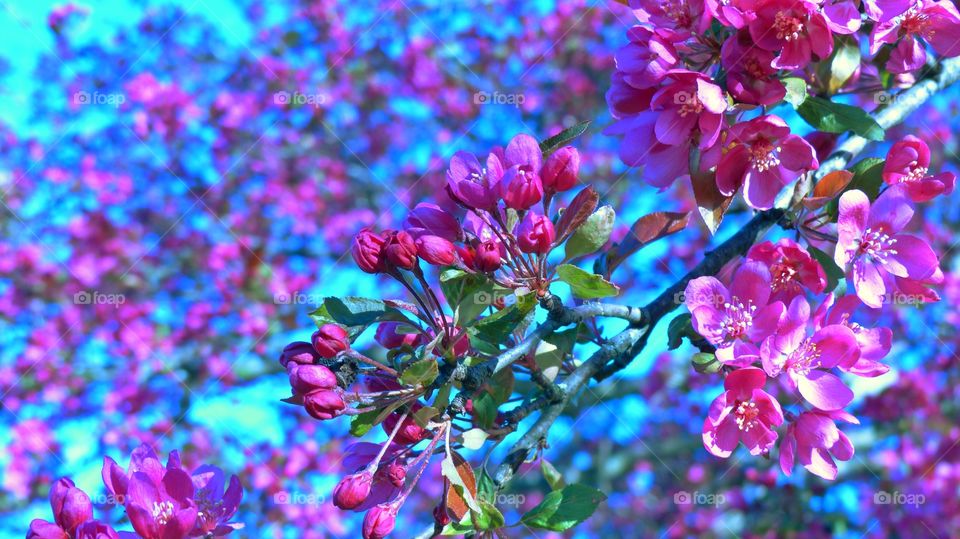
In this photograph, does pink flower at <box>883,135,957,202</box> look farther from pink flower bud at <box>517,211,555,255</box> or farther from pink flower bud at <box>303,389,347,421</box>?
pink flower bud at <box>303,389,347,421</box>

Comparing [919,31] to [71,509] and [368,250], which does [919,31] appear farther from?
[71,509]

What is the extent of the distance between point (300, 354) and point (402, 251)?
0.19 metres

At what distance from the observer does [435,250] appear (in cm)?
113

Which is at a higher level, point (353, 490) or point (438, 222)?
point (438, 222)

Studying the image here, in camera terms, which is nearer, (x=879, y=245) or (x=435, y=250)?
(x=435, y=250)

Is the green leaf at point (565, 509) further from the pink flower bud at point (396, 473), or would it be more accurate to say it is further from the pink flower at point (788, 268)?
the pink flower at point (788, 268)

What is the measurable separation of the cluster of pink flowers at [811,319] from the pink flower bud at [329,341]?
0.48m

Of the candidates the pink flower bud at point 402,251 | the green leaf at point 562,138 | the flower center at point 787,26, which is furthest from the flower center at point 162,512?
the flower center at point 787,26

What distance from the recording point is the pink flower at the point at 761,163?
4.01 feet

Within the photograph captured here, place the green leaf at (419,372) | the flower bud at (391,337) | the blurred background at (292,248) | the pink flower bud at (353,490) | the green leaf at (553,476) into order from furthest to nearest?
the blurred background at (292,248) → the green leaf at (553,476) → the flower bud at (391,337) → the pink flower bud at (353,490) → the green leaf at (419,372)

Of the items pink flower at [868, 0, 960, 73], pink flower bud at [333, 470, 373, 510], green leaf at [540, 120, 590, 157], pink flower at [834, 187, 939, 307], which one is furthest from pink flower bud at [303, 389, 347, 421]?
pink flower at [868, 0, 960, 73]

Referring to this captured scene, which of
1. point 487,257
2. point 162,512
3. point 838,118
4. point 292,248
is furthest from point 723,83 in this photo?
point 292,248

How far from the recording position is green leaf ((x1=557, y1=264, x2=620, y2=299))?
1132mm

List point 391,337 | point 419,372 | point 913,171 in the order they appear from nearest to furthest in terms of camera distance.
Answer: point 419,372, point 913,171, point 391,337
